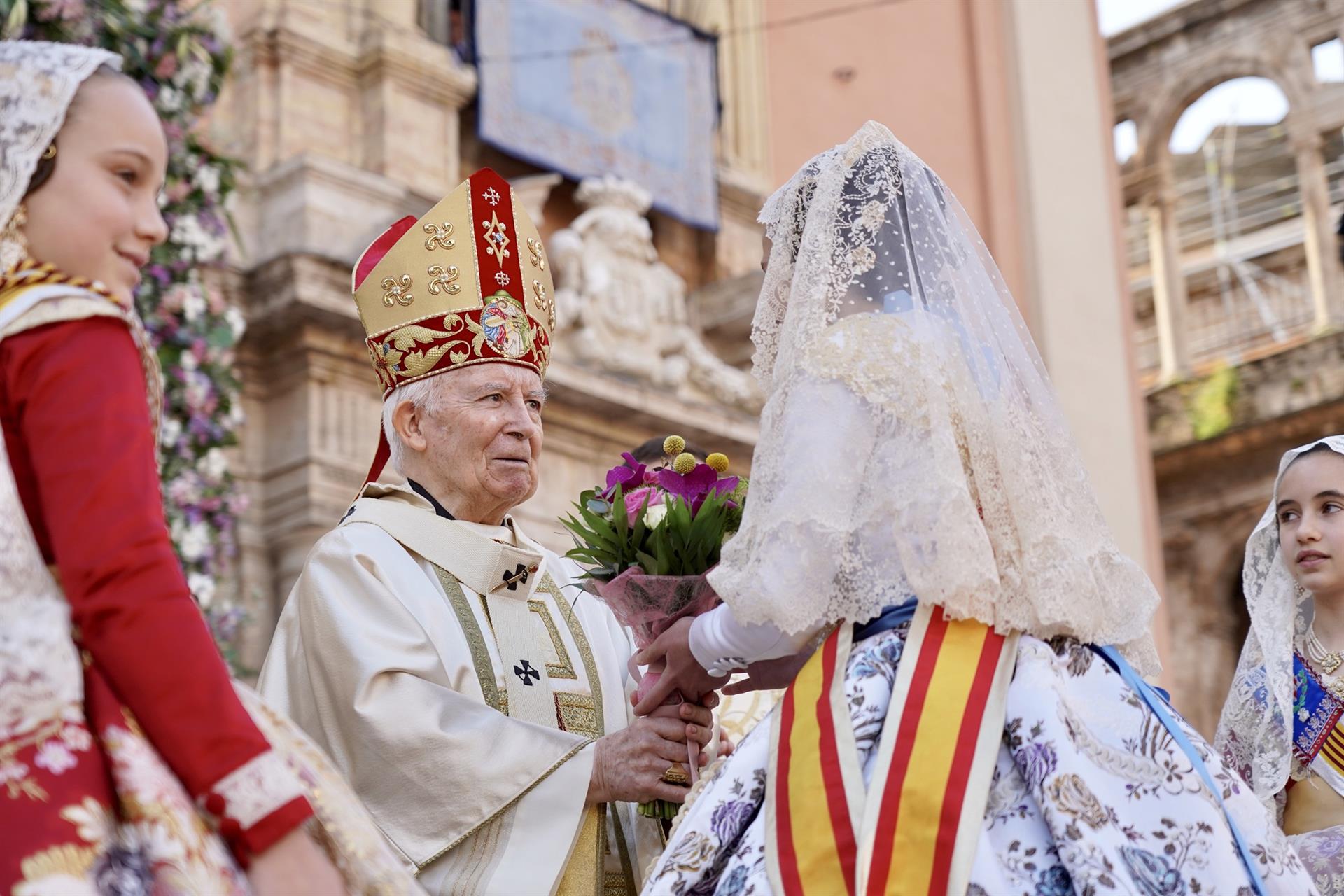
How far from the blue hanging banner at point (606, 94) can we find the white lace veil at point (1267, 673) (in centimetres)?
549

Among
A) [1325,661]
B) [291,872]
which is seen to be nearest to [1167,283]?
[1325,661]

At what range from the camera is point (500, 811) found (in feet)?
11.0

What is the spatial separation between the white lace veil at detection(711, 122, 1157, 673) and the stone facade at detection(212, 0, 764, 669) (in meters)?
4.51

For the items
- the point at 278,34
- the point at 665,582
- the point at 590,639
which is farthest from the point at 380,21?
the point at 665,582

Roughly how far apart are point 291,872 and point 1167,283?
46.3 ft

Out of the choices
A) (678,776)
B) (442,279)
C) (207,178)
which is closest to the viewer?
(678,776)

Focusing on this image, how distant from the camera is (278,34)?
812cm

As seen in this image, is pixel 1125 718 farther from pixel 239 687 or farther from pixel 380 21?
pixel 380 21

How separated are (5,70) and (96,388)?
1.31ft

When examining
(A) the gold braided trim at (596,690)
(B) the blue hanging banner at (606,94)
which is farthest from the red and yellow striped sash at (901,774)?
(B) the blue hanging banner at (606,94)

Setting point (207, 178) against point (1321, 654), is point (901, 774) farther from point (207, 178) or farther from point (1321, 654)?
point (207, 178)

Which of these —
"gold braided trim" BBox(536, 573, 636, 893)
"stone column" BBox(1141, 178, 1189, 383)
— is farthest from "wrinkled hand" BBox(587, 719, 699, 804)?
"stone column" BBox(1141, 178, 1189, 383)

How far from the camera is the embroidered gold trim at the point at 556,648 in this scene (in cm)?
371

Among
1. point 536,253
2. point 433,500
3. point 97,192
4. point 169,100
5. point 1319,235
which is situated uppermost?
point 1319,235
